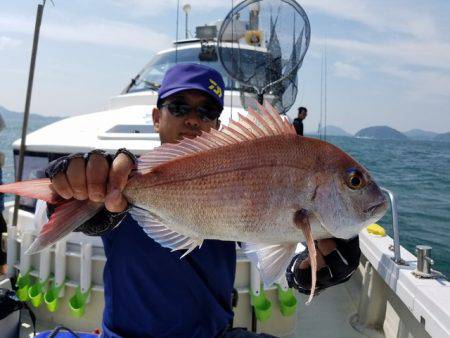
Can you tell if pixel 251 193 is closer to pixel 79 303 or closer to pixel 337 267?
pixel 337 267

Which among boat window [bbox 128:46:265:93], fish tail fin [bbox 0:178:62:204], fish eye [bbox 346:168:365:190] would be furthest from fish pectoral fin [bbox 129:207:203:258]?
boat window [bbox 128:46:265:93]

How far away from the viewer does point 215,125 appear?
229cm

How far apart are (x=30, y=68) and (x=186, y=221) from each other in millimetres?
2528

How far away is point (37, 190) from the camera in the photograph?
54.8 inches

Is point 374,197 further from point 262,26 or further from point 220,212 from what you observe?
point 262,26

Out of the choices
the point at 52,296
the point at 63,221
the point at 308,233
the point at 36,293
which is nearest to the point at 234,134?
the point at 308,233

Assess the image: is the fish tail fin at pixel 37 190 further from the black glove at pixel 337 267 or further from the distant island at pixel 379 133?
the distant island at pixel 379 133

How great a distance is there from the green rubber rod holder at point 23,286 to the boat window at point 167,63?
12.5 feet

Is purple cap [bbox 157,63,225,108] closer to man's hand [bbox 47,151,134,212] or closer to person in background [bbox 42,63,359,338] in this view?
person in background [bbox 42,63,359,338]

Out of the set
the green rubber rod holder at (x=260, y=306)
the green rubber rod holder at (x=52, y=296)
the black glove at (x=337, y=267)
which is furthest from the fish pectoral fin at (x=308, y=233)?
the green rubber rod holder at (x=52, y=296)

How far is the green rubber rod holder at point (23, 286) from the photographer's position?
3705 millimetres

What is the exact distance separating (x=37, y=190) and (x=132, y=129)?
3199mm

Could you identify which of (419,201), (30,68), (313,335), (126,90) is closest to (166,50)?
(126,90)

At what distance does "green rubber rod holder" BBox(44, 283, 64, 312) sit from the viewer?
3.57 metres
